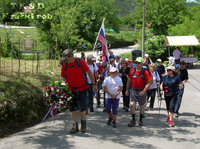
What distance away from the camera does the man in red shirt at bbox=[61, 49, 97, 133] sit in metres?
6.42

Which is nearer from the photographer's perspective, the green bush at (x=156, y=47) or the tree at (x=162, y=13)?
the green bush at (x=156, y=47)

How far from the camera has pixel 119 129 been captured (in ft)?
23.1

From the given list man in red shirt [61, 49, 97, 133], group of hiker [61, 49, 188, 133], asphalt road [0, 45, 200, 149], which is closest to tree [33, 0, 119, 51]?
asphalt road [0, 45, 200, 149]

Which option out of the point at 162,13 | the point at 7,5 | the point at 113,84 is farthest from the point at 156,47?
the point at 7,5

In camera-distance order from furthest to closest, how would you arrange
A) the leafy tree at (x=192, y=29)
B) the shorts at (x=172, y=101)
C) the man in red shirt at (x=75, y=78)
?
the leafy tree at (x=192, y=29), the shorts at (x=172, y=101), the man in red shirt at (x=75, y=78)

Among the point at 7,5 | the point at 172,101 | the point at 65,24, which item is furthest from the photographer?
the point at 7,5

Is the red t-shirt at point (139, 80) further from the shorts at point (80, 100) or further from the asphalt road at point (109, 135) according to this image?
the shorts at point (80, 100)

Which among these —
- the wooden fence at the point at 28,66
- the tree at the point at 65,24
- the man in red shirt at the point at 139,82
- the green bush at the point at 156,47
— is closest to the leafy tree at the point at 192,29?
the green bush at the point at 156,47

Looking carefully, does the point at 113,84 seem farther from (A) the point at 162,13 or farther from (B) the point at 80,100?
(A) the point at 162,13

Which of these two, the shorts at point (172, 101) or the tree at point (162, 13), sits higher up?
the tree at point (162, 13)

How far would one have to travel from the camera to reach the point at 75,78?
6488 mm

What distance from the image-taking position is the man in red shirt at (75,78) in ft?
21.1

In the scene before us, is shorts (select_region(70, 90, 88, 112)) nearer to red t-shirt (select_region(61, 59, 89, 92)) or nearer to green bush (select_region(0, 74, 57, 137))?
Answer: red t-shirt (select_region(61, 59, 89, 92))

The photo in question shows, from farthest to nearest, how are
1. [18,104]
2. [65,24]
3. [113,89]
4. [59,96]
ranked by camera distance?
Answer: [65,24], [113,89], [18,104], [59,96]
